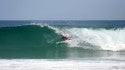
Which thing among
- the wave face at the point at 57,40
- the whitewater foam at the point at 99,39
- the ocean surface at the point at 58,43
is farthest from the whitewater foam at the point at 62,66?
the whitewater foam at the point at 99,39

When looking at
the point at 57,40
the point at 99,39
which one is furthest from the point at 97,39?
the point at 57,40

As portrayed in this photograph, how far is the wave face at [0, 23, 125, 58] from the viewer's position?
19406 mm

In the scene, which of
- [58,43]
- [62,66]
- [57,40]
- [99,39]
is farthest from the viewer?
[57,40]

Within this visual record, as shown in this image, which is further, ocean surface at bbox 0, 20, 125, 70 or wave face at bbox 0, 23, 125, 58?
wave face at bbox 0, 23, 125, 58

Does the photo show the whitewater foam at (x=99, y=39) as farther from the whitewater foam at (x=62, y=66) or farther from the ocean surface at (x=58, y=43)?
the whitewater foam at (x=62, y=66)

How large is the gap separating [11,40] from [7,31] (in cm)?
326

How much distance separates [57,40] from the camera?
22828mm

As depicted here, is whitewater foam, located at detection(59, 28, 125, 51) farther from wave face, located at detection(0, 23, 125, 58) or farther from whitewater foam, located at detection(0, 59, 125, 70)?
whitewater foam, located at detection(0, 59, 125, 70)

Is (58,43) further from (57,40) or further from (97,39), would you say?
(97,39)

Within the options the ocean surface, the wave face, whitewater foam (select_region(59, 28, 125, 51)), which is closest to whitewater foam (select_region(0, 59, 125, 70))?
the ocean surface

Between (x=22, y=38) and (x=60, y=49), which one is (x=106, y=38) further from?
(x=22, y=38)

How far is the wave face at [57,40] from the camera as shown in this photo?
63.7ft

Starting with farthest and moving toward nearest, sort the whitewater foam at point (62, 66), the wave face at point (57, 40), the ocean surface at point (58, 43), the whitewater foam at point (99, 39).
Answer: the whitewater foam at point (99, 39)
the wave face at point (57, 40)
the ocean surface at point (58, 43)
the whitewater foam at point (62, 66)

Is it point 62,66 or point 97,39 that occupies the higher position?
point 62,66
